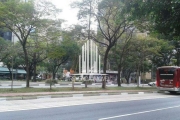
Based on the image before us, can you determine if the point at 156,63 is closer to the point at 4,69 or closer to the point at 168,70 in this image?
the point at 168,70

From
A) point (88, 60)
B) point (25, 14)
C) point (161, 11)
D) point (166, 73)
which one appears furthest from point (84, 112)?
point (166, 73)

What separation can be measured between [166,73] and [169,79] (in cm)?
78

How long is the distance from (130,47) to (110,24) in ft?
21.3

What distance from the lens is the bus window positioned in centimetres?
2520

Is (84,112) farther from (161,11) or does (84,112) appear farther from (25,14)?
(25,14)

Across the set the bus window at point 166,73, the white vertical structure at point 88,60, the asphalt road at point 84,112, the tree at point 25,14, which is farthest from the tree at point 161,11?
the bus window at point 166,73

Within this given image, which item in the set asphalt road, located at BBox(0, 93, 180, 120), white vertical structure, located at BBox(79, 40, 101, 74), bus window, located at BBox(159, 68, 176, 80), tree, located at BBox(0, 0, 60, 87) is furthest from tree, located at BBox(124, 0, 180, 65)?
bus window, located at BBox(159, 68, 176, 80)

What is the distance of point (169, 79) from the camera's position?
25.4 meters

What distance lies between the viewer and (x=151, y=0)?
29.2 feet

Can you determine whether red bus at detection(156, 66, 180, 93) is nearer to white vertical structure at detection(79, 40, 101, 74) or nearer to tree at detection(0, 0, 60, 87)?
white vertical structure at detection(79, 40, 101, 74)

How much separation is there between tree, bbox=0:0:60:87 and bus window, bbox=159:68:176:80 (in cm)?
1309

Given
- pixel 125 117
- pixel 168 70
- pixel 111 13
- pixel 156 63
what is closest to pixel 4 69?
pixel 156 63

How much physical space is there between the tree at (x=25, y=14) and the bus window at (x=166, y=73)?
13.1 m

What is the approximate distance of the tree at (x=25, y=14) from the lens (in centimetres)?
2030
